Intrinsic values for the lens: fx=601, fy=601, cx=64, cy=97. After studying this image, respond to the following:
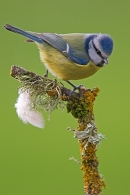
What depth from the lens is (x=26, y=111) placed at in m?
2.69

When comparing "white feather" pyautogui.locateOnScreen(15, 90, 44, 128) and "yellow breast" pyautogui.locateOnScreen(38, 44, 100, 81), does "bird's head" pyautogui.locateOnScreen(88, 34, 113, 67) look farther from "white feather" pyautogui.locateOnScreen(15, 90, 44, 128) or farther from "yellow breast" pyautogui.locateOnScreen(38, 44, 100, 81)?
"white feather" pyautogui.locateOnScreen(15, 90, 44, 128)

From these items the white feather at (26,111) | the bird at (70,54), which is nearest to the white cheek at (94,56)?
the bird at (70,54)

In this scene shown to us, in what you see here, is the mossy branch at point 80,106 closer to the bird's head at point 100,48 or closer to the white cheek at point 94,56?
the bird's head at point 100,48

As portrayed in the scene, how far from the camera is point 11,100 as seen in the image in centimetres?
549

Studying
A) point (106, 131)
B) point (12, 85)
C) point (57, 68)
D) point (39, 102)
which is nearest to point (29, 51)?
point (12, 85)

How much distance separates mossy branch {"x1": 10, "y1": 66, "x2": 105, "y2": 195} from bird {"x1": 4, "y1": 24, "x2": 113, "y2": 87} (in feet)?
2.16

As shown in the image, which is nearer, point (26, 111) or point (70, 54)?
point (26, 111)

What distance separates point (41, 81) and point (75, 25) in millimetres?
4001

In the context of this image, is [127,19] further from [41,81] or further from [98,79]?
[41,81]

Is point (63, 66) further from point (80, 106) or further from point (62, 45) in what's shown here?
point (80, 106)

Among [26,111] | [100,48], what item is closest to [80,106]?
[26,111]

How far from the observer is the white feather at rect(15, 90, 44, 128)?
2.63 metres

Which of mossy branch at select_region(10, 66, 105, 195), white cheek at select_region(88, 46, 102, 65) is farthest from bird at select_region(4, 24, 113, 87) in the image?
mossy branch at select_region(10, 66, 105, 195)

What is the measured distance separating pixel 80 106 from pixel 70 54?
844mm
